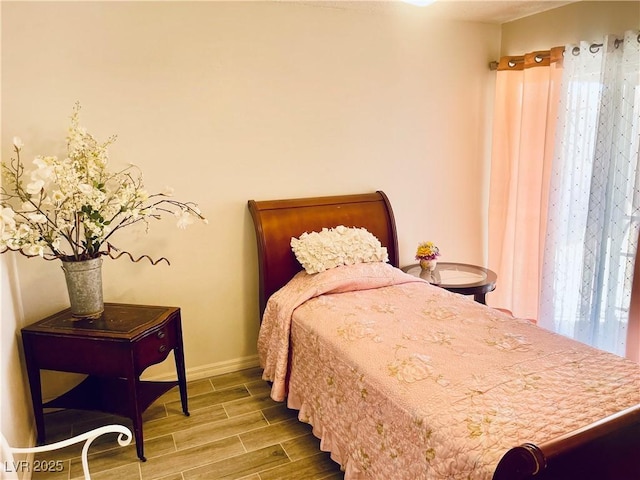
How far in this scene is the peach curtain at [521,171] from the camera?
312 cm

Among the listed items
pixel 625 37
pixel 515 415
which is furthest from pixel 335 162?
pixel 515 415

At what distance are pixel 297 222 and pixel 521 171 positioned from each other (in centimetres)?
172

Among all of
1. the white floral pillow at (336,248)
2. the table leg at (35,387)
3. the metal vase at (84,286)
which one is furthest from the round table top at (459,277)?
the table leg at (35,387)

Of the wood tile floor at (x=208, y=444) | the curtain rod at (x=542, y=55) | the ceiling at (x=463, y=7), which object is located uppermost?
the ceiling at (x=463, y=7)

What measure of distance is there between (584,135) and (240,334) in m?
2.59

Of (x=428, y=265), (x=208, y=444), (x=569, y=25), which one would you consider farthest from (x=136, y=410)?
(x=569, y=25)

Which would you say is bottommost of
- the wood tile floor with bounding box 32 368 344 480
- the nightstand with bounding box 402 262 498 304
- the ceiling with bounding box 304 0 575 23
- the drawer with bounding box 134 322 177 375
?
the wood tile floor with bounding box 32 368 344 480

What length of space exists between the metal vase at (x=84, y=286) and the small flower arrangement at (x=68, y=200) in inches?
1.7

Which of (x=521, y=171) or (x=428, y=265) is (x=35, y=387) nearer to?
(x=428, y=265)

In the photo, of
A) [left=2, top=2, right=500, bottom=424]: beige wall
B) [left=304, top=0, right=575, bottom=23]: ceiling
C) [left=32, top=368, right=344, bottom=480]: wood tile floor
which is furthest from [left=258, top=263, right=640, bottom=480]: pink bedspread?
[left=304, top=0, right=575, bottom=23]: ceiling

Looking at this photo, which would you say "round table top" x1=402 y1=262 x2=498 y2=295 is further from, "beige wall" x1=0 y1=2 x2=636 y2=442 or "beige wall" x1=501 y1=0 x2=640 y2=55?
"beige wall" x1=501 y1=0 x2=640 y2=55

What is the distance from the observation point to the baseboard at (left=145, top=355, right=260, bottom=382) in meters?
2.89

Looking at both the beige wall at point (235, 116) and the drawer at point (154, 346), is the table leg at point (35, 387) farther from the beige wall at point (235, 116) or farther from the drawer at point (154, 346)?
the drawer at point (154, 346)

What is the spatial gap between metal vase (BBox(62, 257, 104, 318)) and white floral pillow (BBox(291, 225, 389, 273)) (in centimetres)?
112
